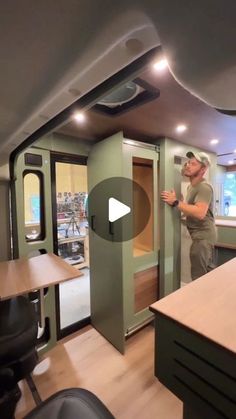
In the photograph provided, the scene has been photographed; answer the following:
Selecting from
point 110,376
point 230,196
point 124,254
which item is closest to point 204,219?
point 124,254

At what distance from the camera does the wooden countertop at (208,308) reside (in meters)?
0.70

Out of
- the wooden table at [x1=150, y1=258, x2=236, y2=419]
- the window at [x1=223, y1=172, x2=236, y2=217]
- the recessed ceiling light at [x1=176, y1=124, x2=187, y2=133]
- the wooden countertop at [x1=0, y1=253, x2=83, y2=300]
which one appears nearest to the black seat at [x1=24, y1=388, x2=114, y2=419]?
the wooden table at [x1=150, y1=258, x2=236, y2=419]

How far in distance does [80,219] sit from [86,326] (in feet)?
5.39

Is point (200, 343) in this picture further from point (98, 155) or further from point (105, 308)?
point (98, 155)

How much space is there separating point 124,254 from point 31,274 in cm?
82

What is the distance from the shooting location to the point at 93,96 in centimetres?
76

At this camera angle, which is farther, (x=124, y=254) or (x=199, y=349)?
(x=124, y=254)
